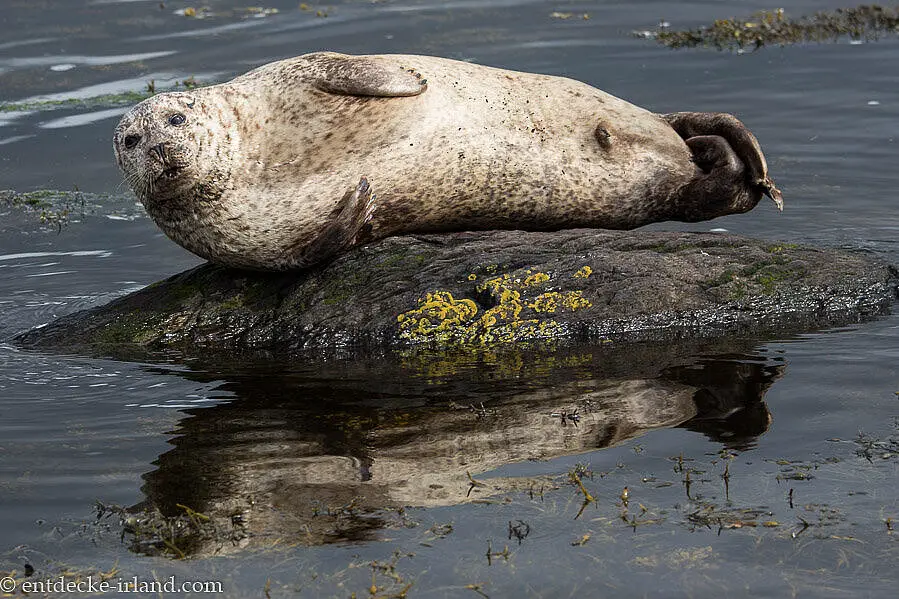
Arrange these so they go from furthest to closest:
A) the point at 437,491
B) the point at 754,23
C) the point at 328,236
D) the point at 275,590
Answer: the point at 754,23 < the point at 328,236 < the point at 437,491 < the point at 275,590

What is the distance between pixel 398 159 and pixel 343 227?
1.80 ft

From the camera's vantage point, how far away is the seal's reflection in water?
5250 mm

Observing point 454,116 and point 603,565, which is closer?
point 603,565

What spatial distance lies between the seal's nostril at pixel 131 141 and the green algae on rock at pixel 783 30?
8317 mm

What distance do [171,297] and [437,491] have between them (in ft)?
9.89

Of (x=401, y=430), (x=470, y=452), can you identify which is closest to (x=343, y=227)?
(x=401, y=430)

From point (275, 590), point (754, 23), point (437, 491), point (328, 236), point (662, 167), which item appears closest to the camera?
point (275, 590)

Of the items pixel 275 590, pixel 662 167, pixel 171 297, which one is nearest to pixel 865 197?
pixel 662 167

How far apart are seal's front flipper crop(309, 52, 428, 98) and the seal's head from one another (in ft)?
2.12

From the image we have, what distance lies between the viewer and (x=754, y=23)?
15.1 m

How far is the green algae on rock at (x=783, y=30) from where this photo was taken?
47.5 ft

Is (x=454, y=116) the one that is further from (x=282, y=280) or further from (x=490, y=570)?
(x=490, y=570)

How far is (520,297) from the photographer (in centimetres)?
719

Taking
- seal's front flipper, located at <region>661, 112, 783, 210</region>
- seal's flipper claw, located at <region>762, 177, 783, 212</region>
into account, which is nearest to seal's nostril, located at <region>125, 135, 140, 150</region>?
seal's front flipper, located at <region>661, 112, 783, 210</region>
